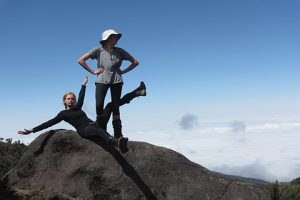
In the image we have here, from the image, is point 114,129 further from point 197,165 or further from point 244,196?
point 244,196

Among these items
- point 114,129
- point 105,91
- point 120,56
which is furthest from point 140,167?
point 120,56

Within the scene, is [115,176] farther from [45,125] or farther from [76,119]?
[45,125]

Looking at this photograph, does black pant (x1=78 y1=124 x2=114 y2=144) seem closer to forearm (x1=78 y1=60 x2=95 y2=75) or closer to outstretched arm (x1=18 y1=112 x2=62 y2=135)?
outstretched arm (x1=18 y1=112 x2=62 y2=135)

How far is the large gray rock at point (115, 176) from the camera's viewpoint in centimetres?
1107

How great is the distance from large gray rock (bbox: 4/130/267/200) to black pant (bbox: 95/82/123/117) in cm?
102

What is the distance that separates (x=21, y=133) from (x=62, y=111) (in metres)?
1.22

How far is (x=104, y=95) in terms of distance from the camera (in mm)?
11297

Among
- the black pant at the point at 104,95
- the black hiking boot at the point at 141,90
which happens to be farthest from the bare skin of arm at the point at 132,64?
the black hiking boot at the point at 141,90

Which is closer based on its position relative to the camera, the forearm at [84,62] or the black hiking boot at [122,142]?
the black hiking boot at [122,142]

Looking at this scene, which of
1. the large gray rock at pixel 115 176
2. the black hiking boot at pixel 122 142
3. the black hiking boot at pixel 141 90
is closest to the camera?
the black hiking boot at pixel 122 142

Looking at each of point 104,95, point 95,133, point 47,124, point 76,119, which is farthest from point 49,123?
point 104,95

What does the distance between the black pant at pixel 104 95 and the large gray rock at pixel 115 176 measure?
102 cm

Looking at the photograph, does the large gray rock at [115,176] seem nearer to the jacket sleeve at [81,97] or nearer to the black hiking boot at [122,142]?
the black hiking boot at [122,142]

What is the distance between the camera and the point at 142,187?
36.6ft
